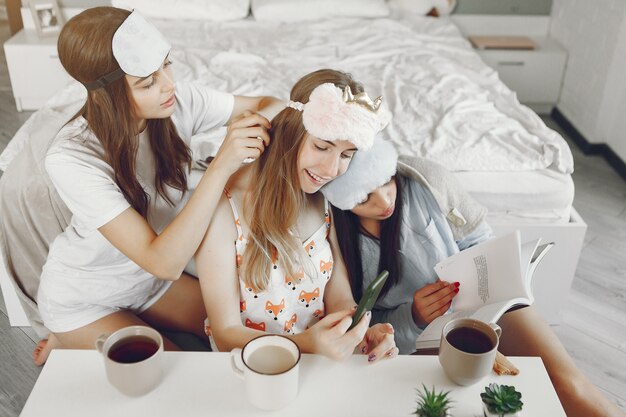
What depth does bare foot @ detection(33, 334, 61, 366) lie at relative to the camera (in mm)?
1715

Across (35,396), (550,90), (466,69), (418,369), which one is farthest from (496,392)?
(550,90)

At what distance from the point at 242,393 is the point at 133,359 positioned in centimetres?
18

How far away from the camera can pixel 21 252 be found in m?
1.85

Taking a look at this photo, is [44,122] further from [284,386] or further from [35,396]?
[284,386]

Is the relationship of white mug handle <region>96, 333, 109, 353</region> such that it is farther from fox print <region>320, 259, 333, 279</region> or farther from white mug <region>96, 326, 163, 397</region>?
fox print <region>320, 259, 333, 279</region>

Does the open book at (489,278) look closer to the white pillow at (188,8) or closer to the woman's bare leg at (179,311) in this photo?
the woman's bare leg at (179,311)

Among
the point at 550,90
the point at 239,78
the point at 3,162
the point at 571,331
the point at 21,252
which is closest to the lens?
the point at 21,252

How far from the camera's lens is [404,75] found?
282 cm

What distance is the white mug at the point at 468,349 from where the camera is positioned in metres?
0.99

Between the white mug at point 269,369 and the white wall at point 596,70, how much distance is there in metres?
2.88

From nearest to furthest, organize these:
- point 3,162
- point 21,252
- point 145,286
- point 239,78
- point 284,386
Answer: point 284,386, point 145,286, point 21,252, point 3,162, point 239,78

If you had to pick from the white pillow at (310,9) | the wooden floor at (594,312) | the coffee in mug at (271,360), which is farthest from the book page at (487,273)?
the white pillow at (310,9)

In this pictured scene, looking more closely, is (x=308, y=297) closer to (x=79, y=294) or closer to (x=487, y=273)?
(x=487, y=273)

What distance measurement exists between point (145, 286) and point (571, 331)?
1.54 m
